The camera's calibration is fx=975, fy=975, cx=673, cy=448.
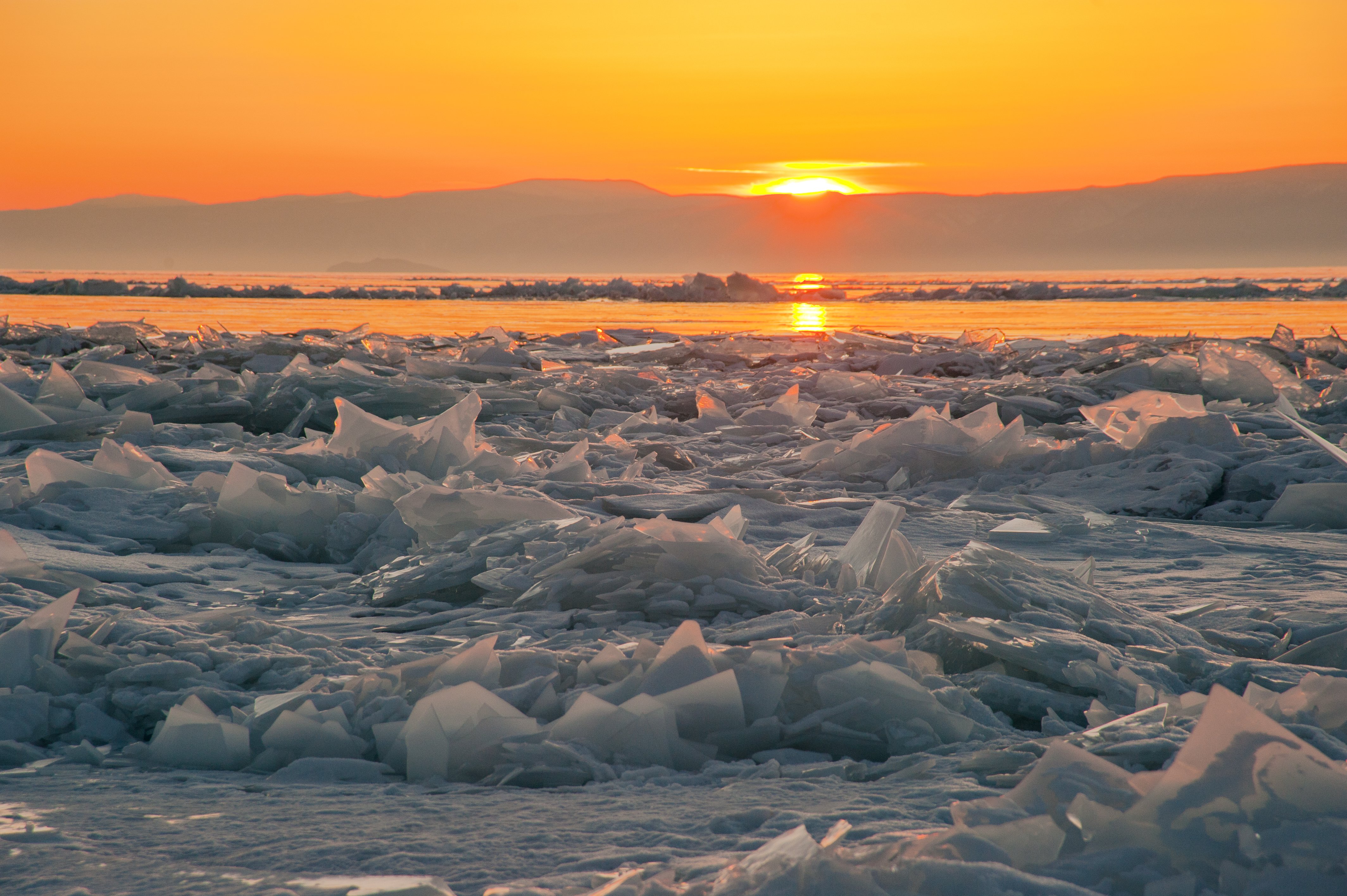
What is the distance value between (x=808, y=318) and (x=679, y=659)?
1731 centimetres

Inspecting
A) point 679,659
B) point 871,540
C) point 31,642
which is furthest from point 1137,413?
point 31,642

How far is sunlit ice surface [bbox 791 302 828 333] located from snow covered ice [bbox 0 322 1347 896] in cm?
1002

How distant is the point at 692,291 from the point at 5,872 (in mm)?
26960

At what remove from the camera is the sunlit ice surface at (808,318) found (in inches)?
588

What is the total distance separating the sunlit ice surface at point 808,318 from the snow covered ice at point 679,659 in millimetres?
10016

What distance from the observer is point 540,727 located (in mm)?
1586

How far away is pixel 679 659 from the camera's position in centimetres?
166

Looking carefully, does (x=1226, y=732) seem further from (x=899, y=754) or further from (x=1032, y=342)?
(x=1032, y=342)

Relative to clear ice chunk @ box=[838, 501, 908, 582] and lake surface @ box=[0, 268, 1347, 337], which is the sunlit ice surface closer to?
lake surface @ box=[0, 268, 1347, 337]

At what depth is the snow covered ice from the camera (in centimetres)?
108

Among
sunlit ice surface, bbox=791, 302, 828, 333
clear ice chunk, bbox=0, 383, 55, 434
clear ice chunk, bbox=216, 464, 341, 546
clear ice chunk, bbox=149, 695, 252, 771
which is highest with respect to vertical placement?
sunlit ice surface, bbox=791, 302, 828, 333

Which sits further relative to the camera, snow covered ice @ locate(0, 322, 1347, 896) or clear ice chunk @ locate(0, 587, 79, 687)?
clear ice chunk @ locate(0, 587, 79, 687)

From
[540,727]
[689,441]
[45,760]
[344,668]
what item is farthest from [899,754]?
[689,441]

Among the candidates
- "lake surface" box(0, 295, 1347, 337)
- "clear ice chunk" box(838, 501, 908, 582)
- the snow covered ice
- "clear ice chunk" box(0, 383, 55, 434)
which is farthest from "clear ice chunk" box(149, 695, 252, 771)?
"lake surface" box(0, 295, 1347, 337)
